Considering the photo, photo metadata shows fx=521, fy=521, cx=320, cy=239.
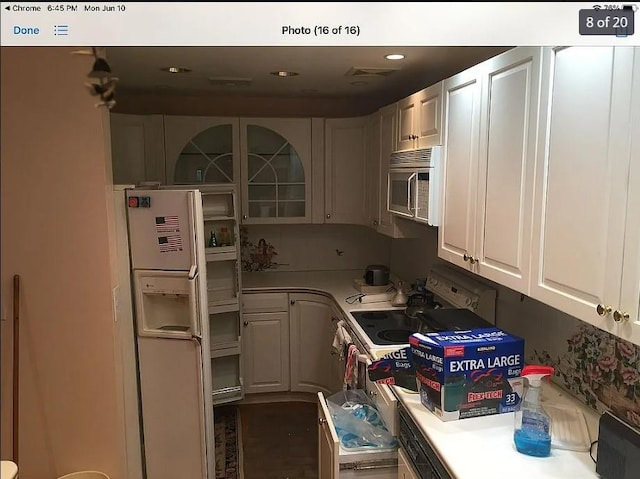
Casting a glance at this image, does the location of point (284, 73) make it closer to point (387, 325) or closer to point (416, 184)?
point (416, 184)

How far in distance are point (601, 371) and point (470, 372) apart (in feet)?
1.11

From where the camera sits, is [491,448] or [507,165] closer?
[491,448]

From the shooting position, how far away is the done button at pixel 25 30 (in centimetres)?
62

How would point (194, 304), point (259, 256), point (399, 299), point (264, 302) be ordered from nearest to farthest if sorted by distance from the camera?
point (194, 304) < point (399, 299) < point (264, 302) < point (259, 256)

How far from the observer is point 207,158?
4.89 feet

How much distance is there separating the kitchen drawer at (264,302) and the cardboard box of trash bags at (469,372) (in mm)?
1470

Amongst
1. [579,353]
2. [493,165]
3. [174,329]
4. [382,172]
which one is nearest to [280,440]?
[174,329]

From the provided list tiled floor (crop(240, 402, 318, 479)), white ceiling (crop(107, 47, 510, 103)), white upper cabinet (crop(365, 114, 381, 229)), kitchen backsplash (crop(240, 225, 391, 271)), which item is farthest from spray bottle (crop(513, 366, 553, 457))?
kitchen backsplash (crop(240, 225, 391, 271))

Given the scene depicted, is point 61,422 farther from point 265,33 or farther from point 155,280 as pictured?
point 155,280

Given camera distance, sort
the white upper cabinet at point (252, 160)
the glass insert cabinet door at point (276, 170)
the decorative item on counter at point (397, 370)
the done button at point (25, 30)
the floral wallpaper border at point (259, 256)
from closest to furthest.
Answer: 1. the done button at point (25, 30)
2. the white upper cabinet at point (252, 160)
3. the decorative item on counter at point (397, 370)
4. the glass insert cabinet door at point (276, 170)
5. the floral wallpaper border at point (259, 256)

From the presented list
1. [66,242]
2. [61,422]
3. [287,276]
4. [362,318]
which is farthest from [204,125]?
[287,276]

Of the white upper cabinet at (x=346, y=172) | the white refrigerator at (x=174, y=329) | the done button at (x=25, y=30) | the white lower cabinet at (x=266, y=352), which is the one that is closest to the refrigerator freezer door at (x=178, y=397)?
the white refrigerator at (x=174, y=329)

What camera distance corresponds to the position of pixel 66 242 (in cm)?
73

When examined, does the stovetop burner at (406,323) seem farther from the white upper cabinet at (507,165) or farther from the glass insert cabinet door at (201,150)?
the glass insert cabinet door at (201,150)
